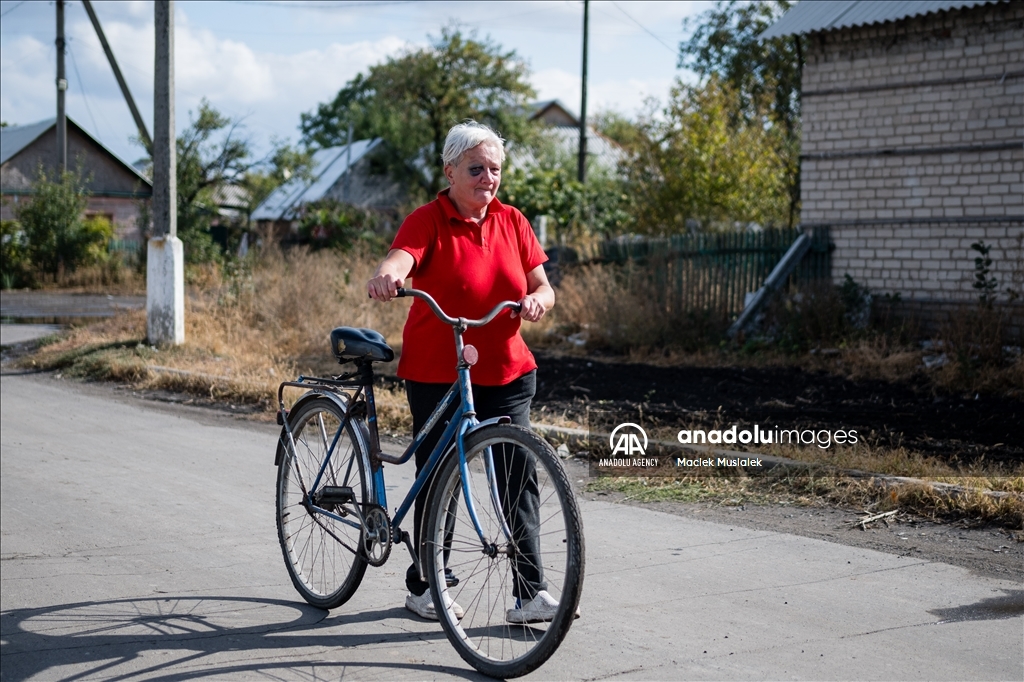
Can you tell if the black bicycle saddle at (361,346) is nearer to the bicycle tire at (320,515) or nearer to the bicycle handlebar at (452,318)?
the bicycle tire at (320,515)

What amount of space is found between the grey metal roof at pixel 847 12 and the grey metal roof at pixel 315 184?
131ft

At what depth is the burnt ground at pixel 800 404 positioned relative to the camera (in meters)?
Result: 8.14

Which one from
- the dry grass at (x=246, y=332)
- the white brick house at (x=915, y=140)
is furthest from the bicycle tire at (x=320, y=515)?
the white brick house at (x=915, y=140)

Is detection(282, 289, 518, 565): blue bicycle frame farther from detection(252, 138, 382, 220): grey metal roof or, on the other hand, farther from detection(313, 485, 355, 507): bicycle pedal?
detection(252, 138, 382, 220): grey metal roof

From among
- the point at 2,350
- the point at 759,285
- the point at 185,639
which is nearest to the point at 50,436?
the point at 185,639

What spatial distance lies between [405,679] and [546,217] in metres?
24.2

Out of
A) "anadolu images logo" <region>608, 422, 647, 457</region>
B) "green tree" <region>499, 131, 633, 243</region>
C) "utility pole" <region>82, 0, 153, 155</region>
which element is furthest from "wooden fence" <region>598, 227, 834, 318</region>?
"utility pole" <region>82, 0, 153, 155</region>

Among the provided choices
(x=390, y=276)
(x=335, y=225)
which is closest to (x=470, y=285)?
(x=390, y=276)

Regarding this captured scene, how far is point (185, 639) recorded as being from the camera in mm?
4457

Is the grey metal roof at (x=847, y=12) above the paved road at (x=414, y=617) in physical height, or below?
above

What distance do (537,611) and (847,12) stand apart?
12930mm

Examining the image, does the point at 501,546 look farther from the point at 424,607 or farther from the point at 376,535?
the point at 424,607

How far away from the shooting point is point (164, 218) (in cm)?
1452

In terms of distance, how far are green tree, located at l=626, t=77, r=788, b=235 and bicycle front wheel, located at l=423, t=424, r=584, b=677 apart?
66.2 ft
